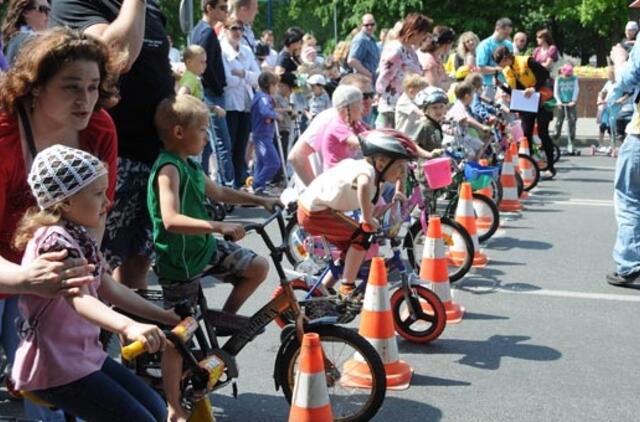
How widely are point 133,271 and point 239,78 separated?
21.3 ft

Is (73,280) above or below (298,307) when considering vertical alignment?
above

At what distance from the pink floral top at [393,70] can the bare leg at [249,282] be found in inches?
254

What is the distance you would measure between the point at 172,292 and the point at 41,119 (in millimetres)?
1223

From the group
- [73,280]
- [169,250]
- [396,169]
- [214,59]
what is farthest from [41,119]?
[214,59]

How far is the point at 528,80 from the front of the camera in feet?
41.7

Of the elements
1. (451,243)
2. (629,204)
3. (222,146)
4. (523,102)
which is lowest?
(451,243)

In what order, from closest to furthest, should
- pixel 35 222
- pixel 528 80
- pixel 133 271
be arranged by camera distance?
pixel 35 222 < pixel 133 271 < pixel 528 80

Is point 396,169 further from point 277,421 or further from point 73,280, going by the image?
point 73,280

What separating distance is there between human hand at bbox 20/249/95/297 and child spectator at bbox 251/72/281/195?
8.47 meters

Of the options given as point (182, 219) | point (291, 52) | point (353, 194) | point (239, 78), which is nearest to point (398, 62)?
point (239, 78)

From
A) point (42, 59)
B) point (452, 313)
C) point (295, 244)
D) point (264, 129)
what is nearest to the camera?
point (42, 59)

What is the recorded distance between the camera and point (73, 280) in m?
2.55

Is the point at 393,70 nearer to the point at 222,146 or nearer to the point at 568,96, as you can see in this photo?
the point at 222,146

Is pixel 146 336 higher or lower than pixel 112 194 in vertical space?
lower
